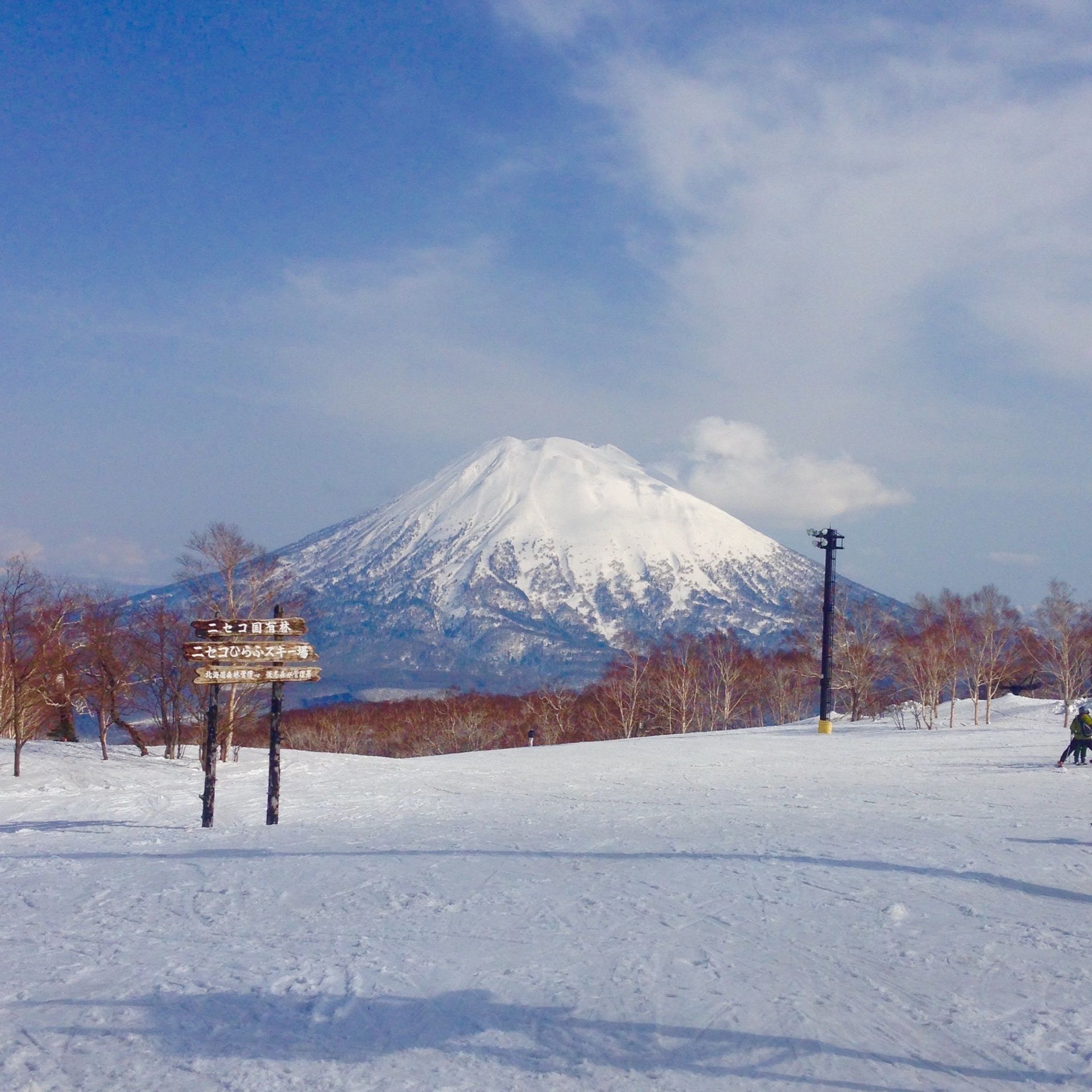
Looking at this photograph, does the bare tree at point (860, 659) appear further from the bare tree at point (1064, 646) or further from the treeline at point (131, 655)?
the treeline at point (131, 655)

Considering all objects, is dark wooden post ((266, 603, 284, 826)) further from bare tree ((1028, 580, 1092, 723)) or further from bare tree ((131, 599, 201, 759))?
bare tree ((1028, 580, 1092, 723))

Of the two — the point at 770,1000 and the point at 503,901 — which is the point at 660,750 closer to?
the point at 503,901

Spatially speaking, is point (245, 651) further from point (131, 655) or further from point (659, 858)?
point (131, 655)

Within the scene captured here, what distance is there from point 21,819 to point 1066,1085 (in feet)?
56.5

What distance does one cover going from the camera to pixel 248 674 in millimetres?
14297

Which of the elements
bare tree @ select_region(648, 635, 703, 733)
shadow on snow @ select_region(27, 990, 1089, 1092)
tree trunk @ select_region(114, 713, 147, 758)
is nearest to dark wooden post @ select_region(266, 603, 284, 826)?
shadow on snow @ select_region(27, 990, 1089, 1092)

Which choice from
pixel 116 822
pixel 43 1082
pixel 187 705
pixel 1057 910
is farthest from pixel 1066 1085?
pixel 187 705

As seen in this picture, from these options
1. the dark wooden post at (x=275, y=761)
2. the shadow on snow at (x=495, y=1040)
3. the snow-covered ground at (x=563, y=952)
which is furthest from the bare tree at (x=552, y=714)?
the shadow on snow at (x=495, y=1040)

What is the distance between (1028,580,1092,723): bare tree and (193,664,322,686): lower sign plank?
31.5m

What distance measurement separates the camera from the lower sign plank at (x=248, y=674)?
14172 mm

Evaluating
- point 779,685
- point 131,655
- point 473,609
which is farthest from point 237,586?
point 473,609

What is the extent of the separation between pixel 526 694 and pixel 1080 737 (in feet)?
208

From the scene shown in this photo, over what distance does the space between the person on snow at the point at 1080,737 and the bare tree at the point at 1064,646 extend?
17.7 metres

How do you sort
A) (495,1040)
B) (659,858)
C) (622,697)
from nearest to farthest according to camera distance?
(495,1040) → (659,858) → (622,697)
